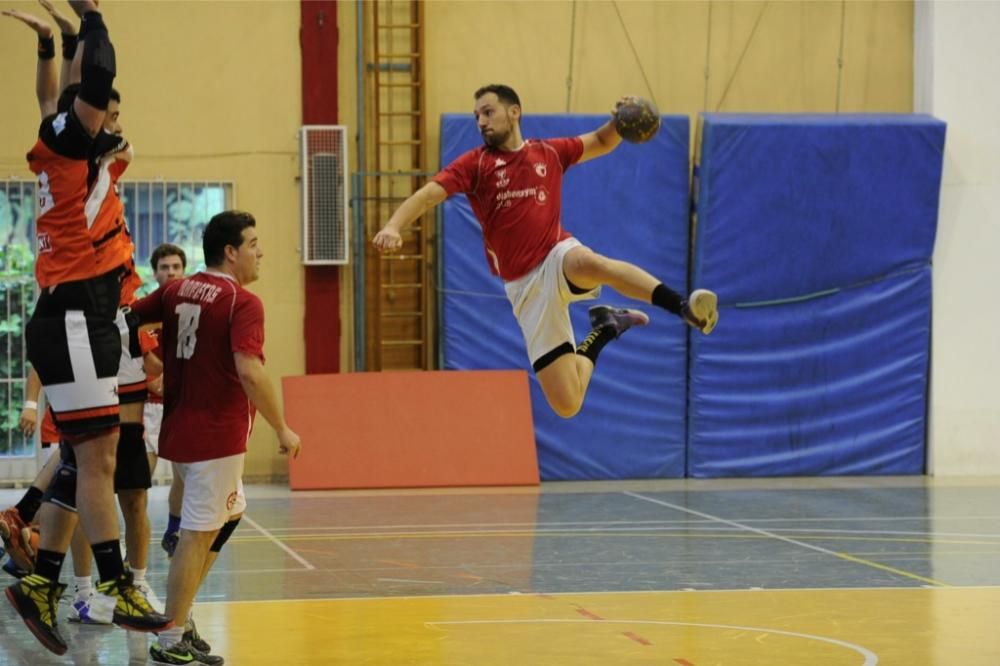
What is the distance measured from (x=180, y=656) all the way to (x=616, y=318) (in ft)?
12.0

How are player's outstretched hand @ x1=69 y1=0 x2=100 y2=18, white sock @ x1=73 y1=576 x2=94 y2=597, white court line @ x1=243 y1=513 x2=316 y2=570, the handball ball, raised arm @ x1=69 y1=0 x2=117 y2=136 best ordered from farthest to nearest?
white court line @ x1=243 y1=513 x2=316 y2=570, the handball ball, white sock @ x1=73 y1=576 x2=94 y2=597, player's outstretched hand @ x1=69 y1=0 x2=100 y2=18, raised arm @ x1=69 y1=0 x2=117 y2=136

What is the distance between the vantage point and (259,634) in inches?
287

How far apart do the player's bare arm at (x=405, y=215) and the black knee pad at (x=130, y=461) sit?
5.37ft

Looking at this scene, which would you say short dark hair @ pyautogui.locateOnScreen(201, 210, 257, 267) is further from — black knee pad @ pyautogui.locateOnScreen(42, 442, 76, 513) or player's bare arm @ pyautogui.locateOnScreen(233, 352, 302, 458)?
black knee pad @ pyautogui.locateOnScreen(42, 442, 76, 513)

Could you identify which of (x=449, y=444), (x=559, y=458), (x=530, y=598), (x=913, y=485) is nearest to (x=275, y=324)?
(x=449, y=444)

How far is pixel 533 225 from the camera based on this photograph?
8453 mm

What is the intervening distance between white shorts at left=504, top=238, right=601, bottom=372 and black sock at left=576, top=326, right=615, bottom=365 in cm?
18

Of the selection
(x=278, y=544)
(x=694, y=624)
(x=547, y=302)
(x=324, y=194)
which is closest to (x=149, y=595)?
(x=278, y=544)

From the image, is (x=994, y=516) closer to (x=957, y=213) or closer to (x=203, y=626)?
(x=957, y=213)

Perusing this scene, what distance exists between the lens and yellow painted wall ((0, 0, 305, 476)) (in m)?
16.1

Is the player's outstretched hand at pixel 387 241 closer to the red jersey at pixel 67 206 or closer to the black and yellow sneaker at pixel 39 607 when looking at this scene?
the red jersey at pixel 67 206

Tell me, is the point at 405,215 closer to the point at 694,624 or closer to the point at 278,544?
the point at 694,624

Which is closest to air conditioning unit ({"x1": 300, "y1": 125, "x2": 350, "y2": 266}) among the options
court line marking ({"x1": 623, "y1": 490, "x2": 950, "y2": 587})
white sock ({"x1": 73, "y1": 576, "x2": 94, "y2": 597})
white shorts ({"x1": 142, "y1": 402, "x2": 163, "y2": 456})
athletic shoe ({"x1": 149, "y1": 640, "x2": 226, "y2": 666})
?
court line marking ({"x1": 623, "y1": 490, "x2": 950, "y2": 587})

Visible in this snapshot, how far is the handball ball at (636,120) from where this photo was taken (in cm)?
798
